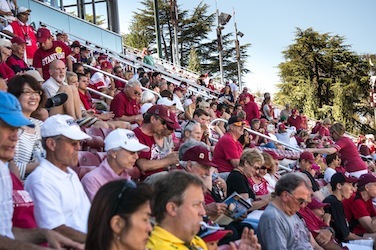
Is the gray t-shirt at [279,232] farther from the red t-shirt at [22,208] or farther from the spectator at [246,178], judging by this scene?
the red t-shirt at [22,208]

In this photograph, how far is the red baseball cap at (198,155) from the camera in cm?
512

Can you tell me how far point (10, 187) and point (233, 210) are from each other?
2.20 meters

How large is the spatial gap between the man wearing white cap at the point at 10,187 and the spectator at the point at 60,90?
298cm

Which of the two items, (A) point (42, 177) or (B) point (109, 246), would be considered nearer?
(B) point (109, 246)

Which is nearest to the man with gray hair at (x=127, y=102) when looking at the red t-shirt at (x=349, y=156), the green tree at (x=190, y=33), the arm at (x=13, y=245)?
the red t-shirt at (x=349, y=156)

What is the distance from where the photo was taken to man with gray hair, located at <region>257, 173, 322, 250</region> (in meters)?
5.06

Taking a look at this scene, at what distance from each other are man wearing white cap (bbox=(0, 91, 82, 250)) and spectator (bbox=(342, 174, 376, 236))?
4986mm


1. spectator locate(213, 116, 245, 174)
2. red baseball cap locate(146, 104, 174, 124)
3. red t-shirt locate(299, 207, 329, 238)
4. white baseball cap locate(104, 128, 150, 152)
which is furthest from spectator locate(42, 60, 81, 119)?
red t-shirt locate(299, 207, 329, 238)

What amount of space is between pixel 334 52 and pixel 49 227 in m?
39.6

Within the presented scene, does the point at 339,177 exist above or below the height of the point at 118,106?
below

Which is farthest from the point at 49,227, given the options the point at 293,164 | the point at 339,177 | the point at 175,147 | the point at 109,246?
the point at 293,164

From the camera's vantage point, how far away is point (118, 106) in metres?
8.52

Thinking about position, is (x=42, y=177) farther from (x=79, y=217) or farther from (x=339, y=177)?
(x=339, y=177)

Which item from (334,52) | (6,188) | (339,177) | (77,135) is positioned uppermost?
(334,52)
